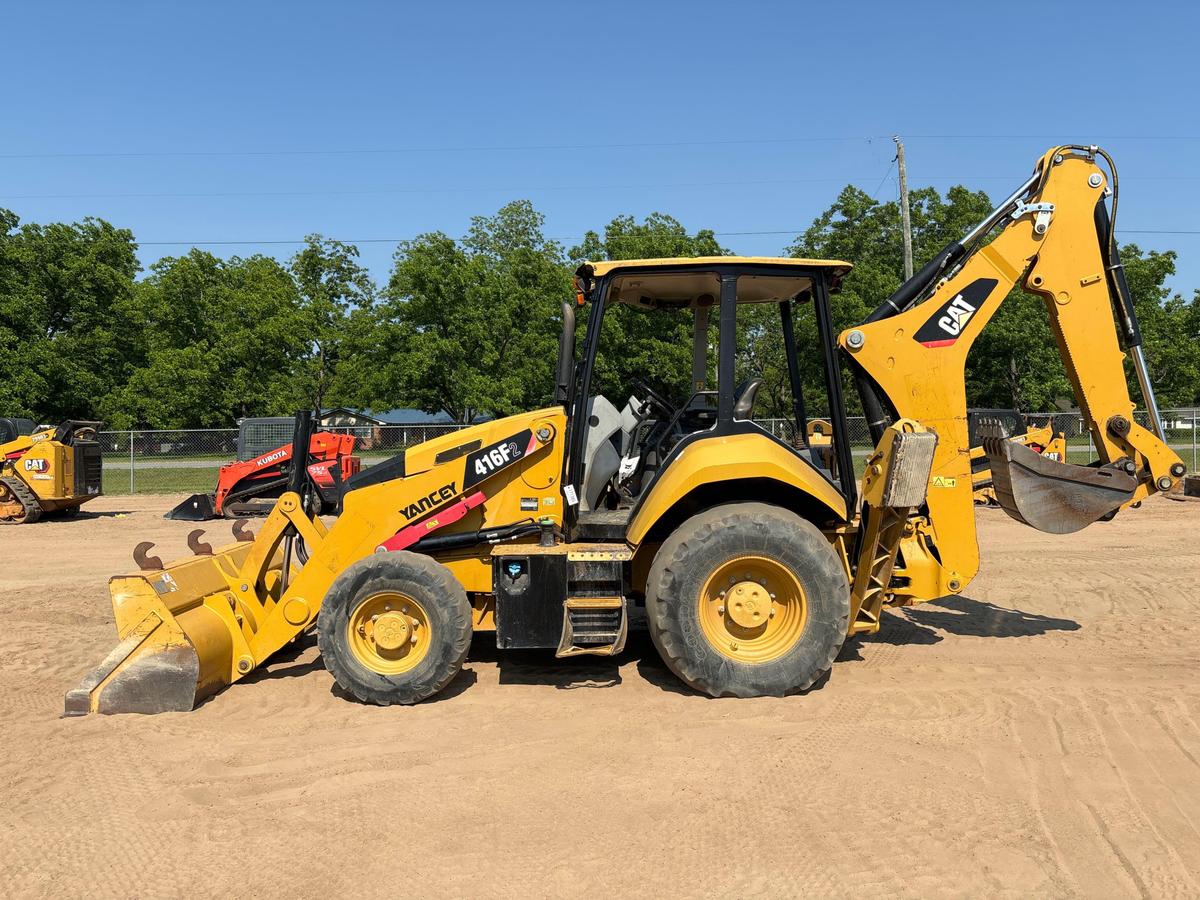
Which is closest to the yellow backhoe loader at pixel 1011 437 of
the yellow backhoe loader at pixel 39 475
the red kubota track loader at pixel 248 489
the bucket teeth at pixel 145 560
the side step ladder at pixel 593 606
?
the side step ladder at pixel 593 606

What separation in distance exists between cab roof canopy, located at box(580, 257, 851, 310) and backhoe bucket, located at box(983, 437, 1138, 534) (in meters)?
1.77

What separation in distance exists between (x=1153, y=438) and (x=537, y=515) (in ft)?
14.2

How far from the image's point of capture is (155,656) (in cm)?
505

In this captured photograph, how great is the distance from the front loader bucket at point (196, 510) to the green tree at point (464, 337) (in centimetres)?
1247

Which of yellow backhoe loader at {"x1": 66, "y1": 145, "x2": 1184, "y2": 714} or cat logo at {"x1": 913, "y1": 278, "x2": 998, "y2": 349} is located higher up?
cat logo at {"x1": 913, "y1": 278, "x2": 998, "y2": 349}

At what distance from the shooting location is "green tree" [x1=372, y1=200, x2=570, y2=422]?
28594 millimetres

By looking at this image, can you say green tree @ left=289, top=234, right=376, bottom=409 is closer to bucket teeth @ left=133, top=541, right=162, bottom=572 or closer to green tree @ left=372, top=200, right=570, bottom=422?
green tree @ left=372, top=200, right=570, bottom=422

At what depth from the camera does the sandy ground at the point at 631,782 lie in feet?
10.8

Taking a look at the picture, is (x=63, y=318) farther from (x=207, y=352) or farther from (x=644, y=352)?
(x=644, y=352)

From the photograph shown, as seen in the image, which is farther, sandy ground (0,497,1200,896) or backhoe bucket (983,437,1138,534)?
backhoe bucket (983,437,1138,534)

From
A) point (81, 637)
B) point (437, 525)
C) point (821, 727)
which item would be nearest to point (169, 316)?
point (81, 637)

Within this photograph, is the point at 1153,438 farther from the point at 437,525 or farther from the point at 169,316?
the point at 169,316

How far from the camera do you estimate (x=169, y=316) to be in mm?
35250

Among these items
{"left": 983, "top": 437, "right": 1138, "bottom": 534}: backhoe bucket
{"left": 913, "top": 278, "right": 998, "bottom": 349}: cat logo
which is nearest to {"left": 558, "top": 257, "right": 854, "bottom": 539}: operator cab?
{"left": 913, "top": 278, "right": 998, "bottom": 349}: cat logo
